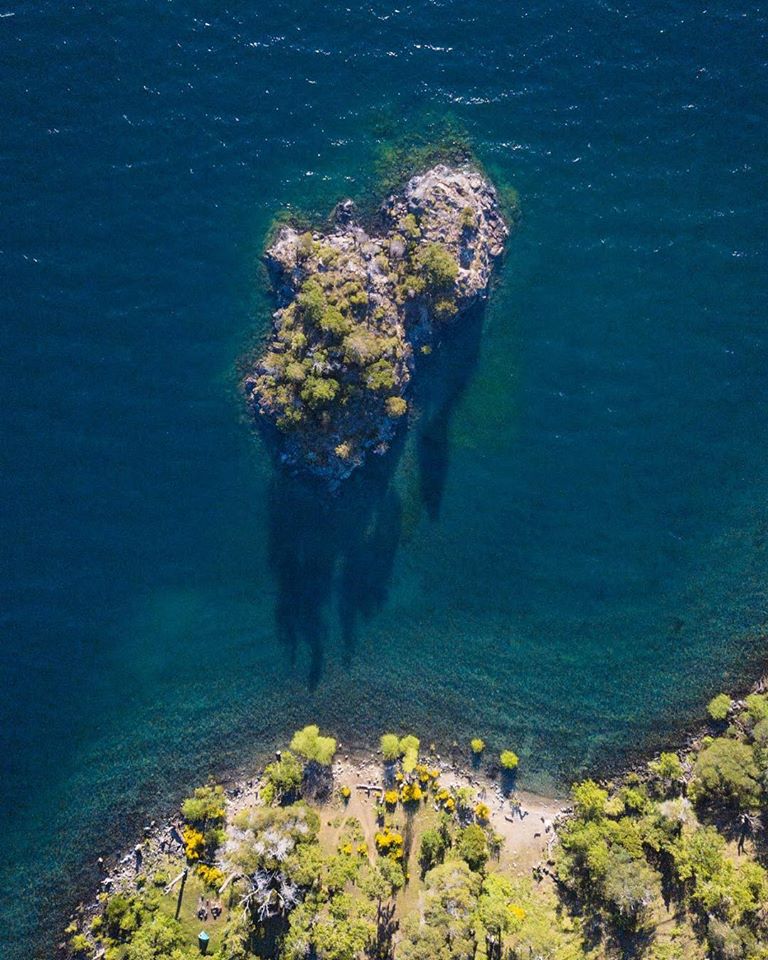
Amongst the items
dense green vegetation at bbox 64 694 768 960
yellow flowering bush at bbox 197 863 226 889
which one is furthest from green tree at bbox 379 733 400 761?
yellow flowering bush at bbox 197 863 226 889

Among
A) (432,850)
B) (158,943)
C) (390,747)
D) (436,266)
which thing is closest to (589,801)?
(432,850)

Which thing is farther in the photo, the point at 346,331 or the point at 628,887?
the point at 346,331

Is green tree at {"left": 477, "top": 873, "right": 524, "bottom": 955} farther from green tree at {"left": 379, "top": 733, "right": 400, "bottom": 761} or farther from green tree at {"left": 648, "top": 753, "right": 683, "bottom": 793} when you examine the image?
green tree at {"left": 648, "top": 753, "right": 683, "bottom": 793}

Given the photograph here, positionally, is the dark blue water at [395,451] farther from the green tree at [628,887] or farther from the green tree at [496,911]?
the green tree at [496,911]

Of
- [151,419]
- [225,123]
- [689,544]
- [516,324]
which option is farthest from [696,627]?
[225,123]

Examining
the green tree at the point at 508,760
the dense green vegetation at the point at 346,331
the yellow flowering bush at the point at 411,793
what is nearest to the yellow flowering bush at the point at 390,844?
the yellow flowering bush at the point at 411,793

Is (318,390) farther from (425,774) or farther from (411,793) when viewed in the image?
(411,793)
